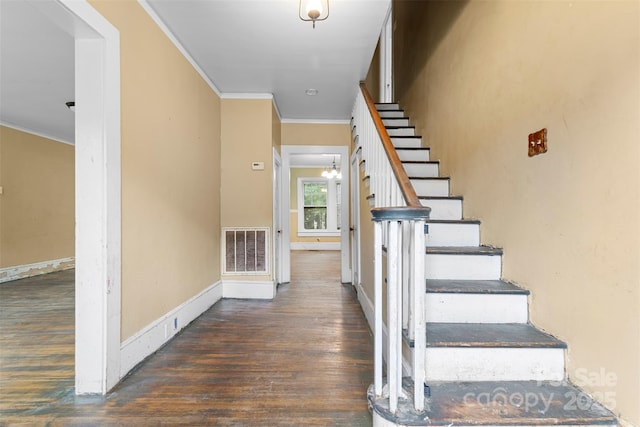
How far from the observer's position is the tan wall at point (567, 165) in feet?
3.75

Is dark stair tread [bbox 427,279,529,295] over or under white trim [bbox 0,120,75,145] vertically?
under

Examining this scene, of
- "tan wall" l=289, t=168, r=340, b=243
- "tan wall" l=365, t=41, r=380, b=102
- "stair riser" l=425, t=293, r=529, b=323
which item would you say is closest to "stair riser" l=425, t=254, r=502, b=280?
"stair riser" l=425, t=293, r=529, b=323

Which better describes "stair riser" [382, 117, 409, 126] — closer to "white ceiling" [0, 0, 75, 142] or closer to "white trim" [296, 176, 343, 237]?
"white ceiling" [0, 0, 75, 142]

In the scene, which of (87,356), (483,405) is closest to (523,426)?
(483,405)

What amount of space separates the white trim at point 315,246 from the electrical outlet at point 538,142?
8.09 metres

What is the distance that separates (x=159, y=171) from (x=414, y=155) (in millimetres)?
2471

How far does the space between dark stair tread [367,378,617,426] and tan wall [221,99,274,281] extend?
10.1 ft

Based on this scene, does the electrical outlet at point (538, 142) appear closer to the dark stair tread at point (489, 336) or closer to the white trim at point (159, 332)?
the dark stair tread at point (489, 336)

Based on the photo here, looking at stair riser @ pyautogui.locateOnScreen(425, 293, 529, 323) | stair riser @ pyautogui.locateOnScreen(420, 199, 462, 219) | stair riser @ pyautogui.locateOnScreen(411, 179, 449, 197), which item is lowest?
stair riser @ pyautogui.locateOnScreen(425, 293, 529, 323)

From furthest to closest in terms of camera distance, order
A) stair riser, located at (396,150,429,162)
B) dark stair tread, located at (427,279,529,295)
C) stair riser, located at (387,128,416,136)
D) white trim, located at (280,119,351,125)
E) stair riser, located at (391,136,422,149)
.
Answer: white trim, located at (280,119,351,125), stair riser, located at (387,128,416,136), stair riser, located at (391,136,422,149), stair riser, located at (396,150,429,162), dark stair tread, located at (427,279,529,295)

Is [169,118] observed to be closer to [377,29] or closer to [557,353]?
[377,29]

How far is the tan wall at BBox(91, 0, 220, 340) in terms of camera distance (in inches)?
80.9

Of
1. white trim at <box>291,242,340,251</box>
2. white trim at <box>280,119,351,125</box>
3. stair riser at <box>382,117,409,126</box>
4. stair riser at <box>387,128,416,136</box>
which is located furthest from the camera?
white trim at <box>291,242,340,251</box>

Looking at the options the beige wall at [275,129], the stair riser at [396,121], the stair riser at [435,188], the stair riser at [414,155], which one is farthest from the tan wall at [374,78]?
the stair riser at [435,188]
